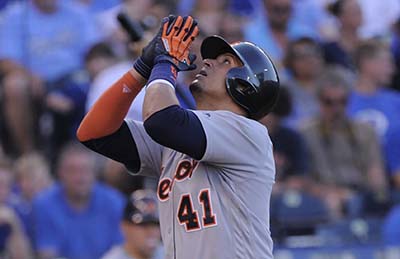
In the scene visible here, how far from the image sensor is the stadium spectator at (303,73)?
869 centimetres

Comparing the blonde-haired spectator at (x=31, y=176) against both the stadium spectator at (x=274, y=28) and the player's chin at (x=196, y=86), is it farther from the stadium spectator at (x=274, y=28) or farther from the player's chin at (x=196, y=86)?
the player's chin at (x=196, y=86)

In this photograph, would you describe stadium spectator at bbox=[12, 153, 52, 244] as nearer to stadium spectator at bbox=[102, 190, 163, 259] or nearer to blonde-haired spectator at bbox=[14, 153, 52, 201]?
blonde-haired spectator at bbox=[14, 153, 52, 201]

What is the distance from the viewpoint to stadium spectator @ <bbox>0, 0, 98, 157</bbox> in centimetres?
799

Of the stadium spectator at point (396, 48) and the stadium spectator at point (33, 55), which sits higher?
the stadium spectator at point (33, 55)

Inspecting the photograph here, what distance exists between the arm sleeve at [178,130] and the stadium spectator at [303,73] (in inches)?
184

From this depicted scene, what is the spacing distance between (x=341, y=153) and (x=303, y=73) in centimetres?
81

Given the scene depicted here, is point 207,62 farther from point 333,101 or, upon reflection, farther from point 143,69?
point 333,101

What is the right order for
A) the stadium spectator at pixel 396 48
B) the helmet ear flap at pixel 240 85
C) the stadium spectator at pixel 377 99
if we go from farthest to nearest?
the stadium spectator at pixel 396 48, the stadium spectator at pixel 377 99, the helmet ear flap at pixel 240 85

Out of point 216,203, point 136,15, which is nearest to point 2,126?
point 136,15

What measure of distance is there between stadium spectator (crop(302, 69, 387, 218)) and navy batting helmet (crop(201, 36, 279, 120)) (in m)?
4.05


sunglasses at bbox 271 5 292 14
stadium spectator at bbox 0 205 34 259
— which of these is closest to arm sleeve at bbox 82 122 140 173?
stadium spectator at bbox 0 205 34 259

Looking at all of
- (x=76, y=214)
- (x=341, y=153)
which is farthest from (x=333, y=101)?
(x=76, y=214)

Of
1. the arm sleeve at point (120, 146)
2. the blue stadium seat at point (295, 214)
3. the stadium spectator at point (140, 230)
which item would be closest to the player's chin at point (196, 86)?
the arm sleeve at point (120, 146)

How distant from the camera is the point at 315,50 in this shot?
8961 mm
